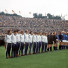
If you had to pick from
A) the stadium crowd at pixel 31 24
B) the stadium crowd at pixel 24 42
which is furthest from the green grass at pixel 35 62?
the stadium crowd at pixel 31 24

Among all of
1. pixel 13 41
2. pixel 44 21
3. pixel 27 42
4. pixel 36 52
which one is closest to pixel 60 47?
pixel 36 52

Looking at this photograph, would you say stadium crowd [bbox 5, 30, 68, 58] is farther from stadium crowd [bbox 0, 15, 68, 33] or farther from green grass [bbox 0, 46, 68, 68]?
stadium crowd [bbox 0, 15, 68, 33]

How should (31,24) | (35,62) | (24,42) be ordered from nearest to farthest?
(35,62) → (24,42) → (31,24)

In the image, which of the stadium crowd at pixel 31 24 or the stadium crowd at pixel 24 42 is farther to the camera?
the stadium crowd at pixel 31 24

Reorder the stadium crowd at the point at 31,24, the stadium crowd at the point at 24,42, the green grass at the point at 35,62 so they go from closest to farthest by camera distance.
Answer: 1. the green grass at the point at 35,62
2. the stadium crowd at the point at 24,42
3. the stadium crowd at the point at 31,24

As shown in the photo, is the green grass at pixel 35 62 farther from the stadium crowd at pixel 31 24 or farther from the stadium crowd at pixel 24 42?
the stadium crowd at pixel 31 24

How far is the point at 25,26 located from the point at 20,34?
42.6 metres

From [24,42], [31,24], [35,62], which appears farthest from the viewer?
[31,24]

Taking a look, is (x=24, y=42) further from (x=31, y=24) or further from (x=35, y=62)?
(x=31, y=24)

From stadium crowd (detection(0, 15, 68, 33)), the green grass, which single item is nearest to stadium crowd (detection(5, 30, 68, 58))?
the green grass

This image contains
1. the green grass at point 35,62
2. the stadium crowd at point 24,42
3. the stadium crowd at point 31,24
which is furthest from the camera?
the stadium crowd at point 31,24

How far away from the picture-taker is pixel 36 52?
1367 centimetres

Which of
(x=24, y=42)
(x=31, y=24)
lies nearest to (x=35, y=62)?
(x=24, y=42)

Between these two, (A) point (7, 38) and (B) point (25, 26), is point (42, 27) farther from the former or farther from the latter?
(A) point (7, 38)
